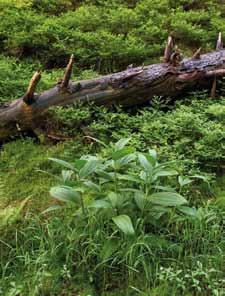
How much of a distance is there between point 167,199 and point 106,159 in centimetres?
73

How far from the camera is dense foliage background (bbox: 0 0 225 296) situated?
3.16 meters

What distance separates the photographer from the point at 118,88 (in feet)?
16.9

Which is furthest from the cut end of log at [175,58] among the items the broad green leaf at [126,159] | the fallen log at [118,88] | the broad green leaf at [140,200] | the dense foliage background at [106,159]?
the broad green leaf at [140,200]

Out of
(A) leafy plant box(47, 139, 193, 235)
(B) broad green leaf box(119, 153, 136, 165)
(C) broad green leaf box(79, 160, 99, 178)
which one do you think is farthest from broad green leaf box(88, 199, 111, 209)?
(B) broad green leaf box(119, 153, 136, 165)

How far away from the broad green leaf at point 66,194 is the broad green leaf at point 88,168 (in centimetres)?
15

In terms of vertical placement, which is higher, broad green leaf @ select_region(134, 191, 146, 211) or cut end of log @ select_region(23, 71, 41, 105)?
cut end of log @ select_region(23, 71, 41, 105)

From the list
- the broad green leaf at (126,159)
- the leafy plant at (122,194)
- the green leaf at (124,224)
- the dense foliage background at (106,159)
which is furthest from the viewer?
the broad green leaf at (126,159)

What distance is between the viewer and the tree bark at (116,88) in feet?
16.0

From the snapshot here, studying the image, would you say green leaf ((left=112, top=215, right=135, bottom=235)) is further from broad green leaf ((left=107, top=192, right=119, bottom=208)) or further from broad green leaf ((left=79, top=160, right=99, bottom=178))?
broad green leaf ((left=79, top=160, right=99, bottom=178))

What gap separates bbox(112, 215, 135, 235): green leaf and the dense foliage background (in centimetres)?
16

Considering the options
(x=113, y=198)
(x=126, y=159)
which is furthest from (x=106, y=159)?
(x=113, y=198)

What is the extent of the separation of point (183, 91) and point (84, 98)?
133 centimetres

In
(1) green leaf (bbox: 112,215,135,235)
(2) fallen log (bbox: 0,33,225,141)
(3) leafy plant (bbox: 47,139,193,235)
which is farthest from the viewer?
(2) fallen log (bbox: 0,33,225,141)

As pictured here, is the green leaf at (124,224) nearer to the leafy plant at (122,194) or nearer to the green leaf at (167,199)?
the leafy plant at (122,194)
